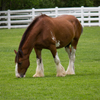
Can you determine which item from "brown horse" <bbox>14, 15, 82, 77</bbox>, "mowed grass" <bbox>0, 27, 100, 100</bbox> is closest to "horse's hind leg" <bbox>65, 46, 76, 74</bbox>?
"brown horse" <bbox>14, 15, 82, 77</bbox>

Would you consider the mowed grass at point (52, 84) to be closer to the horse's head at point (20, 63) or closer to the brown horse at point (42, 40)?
the horse's head at point (20, 63)

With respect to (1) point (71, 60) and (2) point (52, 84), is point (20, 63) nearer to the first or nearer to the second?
(2) point (52, 84)

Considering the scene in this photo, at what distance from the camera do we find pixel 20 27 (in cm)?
2950

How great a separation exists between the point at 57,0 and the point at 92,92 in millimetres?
45427

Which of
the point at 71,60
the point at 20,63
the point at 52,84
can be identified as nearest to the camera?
the point at 52,84

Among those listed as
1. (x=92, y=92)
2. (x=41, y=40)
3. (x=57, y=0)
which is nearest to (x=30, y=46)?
(x=41, y=40)

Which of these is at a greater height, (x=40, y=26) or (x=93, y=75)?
(x=40, y=26)

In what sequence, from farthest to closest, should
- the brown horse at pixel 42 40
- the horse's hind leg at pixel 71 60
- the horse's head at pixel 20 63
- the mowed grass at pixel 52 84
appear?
1. the horse's hind leg at pixel 71 60
2. the brown horse at pixel 42 40
3. the horse's head at pixel 20 63
4. the mowed grass at pixel 52 84

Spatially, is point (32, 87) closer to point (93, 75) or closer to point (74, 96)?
point (74, 96)

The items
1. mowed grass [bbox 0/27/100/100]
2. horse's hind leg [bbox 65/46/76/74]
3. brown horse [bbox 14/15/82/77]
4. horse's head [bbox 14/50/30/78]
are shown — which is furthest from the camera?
horse's hind leg [bbox 65/46/76/74]

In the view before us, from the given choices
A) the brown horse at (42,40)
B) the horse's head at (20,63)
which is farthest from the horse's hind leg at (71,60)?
the horse's head at (20,63)

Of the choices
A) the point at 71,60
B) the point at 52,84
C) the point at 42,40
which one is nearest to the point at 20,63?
the point at 42,40

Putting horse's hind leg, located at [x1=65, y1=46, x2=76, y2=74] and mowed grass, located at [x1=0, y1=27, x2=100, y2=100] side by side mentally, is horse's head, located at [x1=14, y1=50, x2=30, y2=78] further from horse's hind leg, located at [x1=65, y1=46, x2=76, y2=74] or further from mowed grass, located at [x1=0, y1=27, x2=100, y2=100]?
horse's hind leg, located at [x1=65, y1=46, x2=76, y2=74]

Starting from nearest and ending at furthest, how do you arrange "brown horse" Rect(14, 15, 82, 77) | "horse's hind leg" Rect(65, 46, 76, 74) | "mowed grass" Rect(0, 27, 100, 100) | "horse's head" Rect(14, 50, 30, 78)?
1. "mowed grass" Rect(0, 27, 100, 100)
2. "horse's head" Rect(14, 50, 30, 78)
3. "brown horse" Rect(14, 15, 82, 77)
4. "horse's hind leg" Rect(65, 46, 76, 74)
